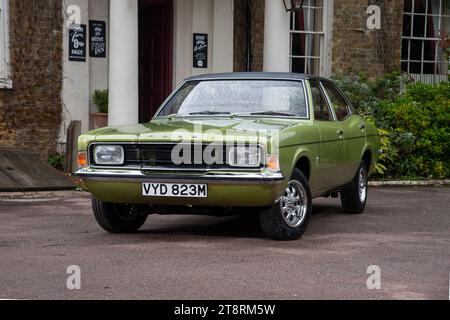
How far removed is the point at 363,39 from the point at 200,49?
11.3 feet

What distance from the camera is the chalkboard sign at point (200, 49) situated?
634 inches

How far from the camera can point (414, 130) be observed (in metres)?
14.5

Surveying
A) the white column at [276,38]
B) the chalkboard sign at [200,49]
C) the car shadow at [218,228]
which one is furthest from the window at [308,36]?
the car shadow at [218,228]

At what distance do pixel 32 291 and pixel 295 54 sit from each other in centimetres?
1201

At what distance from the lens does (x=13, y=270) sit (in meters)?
6.47

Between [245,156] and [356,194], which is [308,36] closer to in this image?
[356,194]

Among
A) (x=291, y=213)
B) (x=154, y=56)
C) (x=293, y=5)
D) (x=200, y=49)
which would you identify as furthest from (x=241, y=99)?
(x=154, y=56)

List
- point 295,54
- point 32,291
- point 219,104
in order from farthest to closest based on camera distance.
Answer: point 295,54 → point 219,104 → point 32,291

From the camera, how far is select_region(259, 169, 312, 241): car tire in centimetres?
769

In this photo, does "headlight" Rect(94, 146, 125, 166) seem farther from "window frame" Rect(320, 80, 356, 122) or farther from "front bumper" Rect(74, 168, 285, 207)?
"window frame" Rect(320, 80, 356, 122)

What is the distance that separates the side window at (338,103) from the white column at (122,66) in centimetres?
455

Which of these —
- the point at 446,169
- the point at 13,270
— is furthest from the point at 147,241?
the point at 446,169

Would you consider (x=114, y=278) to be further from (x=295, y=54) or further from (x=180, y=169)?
(x=295, y=54)

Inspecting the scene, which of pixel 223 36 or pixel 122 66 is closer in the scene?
pixel 122 66
